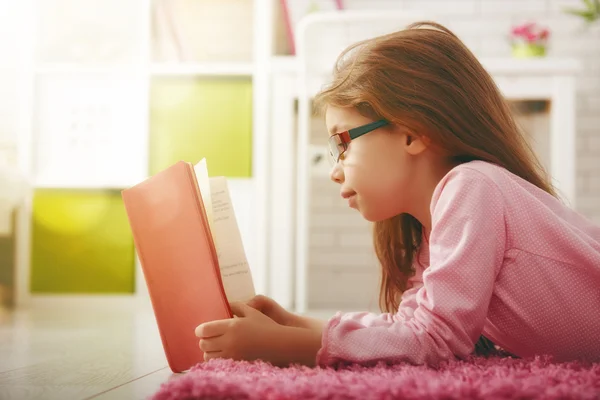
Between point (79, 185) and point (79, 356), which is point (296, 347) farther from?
point (79, 185)

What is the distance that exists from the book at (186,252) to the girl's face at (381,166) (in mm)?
209

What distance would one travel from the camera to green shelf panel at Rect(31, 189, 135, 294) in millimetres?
2393

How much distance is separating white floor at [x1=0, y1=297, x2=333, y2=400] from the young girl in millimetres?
152

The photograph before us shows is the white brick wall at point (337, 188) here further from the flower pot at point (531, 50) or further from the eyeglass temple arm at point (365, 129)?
the eyeglass temple arm at point (365, 129)

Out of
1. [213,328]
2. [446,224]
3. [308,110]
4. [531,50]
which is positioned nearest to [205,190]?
[213,328]

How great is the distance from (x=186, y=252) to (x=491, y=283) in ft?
1.36

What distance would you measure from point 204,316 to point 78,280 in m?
1.63

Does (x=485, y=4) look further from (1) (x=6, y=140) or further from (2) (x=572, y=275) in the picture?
(2) (x=572, y=275)

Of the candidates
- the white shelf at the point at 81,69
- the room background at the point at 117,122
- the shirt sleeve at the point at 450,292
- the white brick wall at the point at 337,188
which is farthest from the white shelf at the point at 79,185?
the shirt sleeve at the point at 450,292

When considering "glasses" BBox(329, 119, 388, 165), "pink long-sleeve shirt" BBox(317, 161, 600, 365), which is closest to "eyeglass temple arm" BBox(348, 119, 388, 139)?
"glasses" BBox(329, 119, 388, 165)

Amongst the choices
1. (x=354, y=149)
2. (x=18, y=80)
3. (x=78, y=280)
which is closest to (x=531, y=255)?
(x=354, y=149)

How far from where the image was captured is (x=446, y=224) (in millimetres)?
856

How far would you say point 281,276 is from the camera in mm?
2324

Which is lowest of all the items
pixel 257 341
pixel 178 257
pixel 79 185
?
pixel 257 341
